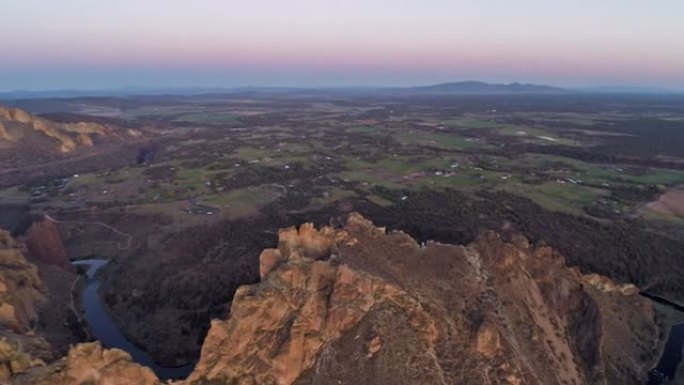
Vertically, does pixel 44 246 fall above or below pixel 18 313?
below

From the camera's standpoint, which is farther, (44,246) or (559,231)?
(559,231)

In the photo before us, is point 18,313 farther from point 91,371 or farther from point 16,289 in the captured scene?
point 91,371

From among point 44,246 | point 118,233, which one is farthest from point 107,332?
point 118,233

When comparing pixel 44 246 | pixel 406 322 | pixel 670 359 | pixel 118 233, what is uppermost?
pixel 406 322

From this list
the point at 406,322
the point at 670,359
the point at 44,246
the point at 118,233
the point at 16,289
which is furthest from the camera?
the point at 118,233

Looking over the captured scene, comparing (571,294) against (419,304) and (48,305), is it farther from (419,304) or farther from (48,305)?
(48,305)

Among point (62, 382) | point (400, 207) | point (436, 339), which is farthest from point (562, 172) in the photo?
point (62, 382)

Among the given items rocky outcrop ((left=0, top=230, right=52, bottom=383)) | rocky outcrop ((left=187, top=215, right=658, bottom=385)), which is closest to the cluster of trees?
rocky outcrop ((left=187, top=215, right=658, bottom=385))
